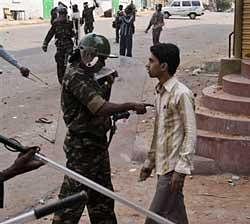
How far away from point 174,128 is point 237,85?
12.9 feet

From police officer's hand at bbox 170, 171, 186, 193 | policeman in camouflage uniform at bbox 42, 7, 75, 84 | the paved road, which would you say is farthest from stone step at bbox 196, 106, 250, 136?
policeman in camouflage uniform at bbox 42, 7, 75, 84

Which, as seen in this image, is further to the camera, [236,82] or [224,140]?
[236,82]

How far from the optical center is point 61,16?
12281 millimetres

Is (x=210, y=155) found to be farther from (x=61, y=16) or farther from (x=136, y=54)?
(x=136, y=54)

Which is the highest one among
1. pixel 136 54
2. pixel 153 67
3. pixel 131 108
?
pixel 153 67

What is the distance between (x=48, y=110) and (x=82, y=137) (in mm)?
6162

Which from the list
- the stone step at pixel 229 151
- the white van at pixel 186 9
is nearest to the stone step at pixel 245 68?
the stone step at pixel 229 151

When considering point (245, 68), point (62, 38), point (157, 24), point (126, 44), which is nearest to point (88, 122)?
point (245, 68)

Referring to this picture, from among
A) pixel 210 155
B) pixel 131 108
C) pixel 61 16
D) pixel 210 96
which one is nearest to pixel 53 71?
pixel 61 16

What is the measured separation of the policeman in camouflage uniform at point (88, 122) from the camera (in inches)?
164

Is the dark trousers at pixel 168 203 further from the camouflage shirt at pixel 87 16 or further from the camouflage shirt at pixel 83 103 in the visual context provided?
the camouflage shirt at pixel 87 16

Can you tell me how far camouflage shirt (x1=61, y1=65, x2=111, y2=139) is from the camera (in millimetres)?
4133

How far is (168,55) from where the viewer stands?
4.10 metres

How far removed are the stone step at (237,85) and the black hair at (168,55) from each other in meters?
3.70
